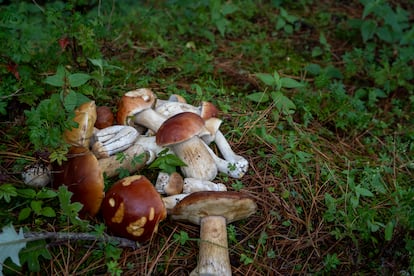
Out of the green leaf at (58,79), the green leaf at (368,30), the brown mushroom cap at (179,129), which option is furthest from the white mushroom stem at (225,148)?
the green leaf at (368,30)

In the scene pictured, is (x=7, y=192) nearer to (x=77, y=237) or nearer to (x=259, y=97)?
(x=77, y=237)

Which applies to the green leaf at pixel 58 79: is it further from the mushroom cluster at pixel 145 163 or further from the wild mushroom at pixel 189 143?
the wild mushroom at pixel 189 143

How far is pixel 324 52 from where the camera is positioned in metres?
4.60

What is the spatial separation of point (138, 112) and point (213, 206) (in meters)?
1.02

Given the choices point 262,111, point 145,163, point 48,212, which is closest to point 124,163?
point 145,163

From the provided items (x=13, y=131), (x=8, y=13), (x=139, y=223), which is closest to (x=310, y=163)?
(x=139, y=223)

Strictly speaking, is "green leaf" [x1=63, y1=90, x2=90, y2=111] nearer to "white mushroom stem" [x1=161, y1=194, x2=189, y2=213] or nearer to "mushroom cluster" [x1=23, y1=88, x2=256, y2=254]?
"mushroom cluster" [x1=23, y1=88, x2=256, y2=254]

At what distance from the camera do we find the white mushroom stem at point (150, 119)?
2.97 meters

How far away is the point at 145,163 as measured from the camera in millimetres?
2791

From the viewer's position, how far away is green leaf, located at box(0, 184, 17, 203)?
228 cm

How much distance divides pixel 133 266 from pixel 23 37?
7.51 ft

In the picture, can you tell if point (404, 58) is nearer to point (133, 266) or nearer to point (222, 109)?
point (222, 109)

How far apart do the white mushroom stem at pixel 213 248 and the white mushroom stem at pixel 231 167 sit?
46cm

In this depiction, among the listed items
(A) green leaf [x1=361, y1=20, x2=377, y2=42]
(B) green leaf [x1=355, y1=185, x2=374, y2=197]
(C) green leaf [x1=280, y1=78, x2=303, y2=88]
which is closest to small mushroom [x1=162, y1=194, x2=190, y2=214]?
(B) green leaf [x1=355, y1=185, x2=374, y2=197]
